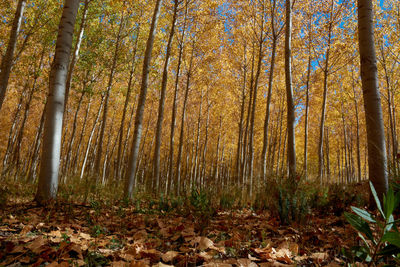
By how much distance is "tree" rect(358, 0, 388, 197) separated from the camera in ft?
9.58

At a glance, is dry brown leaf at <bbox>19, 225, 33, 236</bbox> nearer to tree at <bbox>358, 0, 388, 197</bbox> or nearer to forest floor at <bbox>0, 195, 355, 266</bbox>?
forest floor at <bbox>0, 195, 355, 266</bbox>

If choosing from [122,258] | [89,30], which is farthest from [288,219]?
[89,30]

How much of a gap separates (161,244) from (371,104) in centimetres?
321

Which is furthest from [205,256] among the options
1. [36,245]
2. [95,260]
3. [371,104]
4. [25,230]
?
[371,104]

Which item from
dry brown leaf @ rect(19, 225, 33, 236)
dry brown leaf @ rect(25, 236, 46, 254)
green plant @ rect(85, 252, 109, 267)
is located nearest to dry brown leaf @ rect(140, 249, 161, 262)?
green plant @ rect(85, 252, 109, 267)

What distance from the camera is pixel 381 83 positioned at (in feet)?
43.7

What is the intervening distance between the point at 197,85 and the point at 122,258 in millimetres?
12060

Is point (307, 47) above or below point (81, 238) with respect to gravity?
above

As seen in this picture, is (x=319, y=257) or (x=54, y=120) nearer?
(x=319, y=257)

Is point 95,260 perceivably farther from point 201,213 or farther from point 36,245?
point 201,213

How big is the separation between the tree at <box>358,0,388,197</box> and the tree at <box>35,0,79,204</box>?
4268mm

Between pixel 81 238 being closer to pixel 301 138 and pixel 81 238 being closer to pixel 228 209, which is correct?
pixel 228 209

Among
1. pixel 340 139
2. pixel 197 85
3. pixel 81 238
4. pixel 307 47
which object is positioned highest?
pixel 307 47

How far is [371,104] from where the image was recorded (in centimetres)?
312
